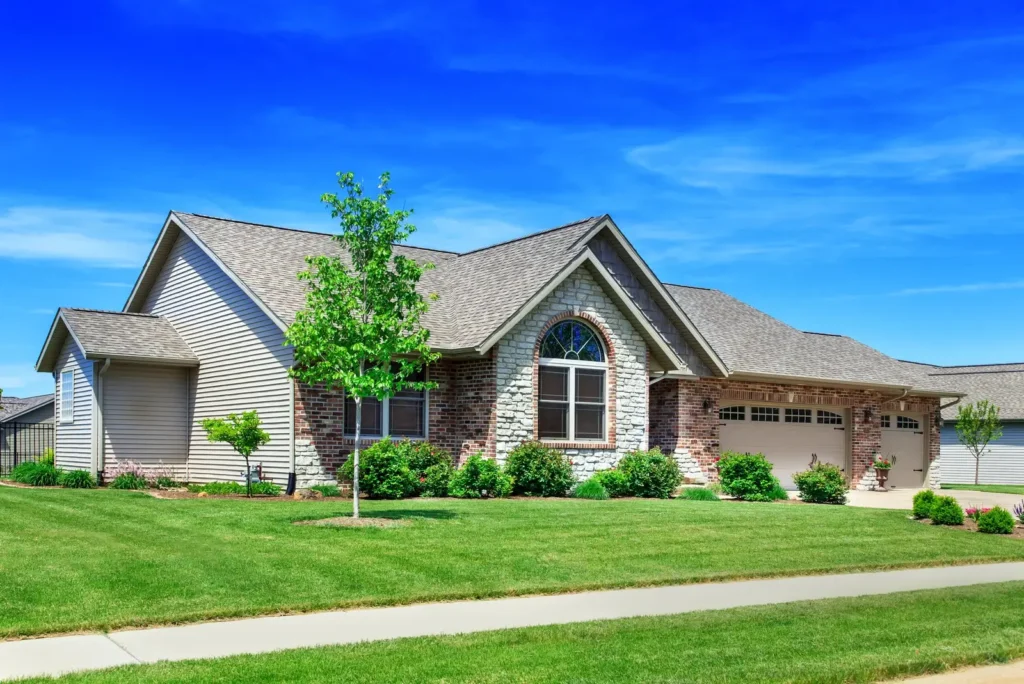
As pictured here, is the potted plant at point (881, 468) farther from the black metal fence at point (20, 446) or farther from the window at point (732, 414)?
the black metal fence at point (20, 446)

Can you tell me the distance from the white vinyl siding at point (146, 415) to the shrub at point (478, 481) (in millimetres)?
7913

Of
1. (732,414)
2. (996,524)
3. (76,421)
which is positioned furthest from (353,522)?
(732,414)

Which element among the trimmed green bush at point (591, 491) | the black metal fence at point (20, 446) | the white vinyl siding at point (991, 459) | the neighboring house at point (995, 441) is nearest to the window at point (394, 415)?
the trimmed green bush at point (591, 491)

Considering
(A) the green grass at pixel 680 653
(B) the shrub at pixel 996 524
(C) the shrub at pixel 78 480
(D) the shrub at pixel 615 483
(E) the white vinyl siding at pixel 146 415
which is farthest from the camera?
(E) the white vinyl siding at pixel 146 415

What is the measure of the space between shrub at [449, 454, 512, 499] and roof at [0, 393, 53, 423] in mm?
32275

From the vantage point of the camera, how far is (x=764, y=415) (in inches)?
1194

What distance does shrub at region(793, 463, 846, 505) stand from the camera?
24.2 metres

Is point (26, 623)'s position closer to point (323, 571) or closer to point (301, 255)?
point (323, 571)

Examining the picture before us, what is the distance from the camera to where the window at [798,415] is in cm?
3088

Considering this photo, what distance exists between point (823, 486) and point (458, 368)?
856 centimetres

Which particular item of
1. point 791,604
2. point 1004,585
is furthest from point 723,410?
point 791,604

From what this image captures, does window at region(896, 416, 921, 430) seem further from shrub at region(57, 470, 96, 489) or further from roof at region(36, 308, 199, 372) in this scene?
shrub at region(57, 470, 96, 489)

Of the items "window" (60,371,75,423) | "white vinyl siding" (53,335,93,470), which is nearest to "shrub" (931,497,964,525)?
"white vinyl siding" (53,335,93,470)

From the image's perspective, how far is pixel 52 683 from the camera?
760cm
